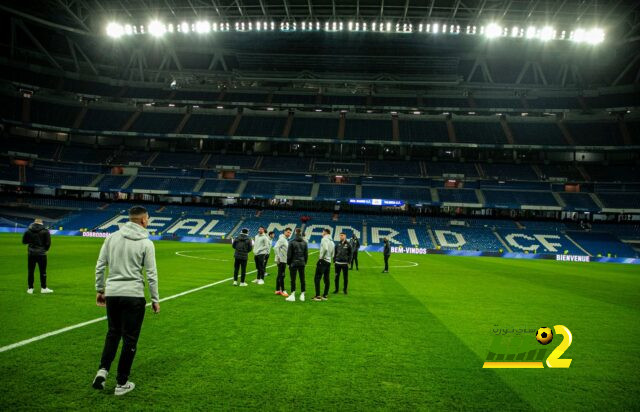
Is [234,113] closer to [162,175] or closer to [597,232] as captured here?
[162,175]

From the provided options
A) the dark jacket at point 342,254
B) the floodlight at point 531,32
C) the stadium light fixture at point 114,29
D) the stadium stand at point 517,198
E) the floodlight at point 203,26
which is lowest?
the dark jacket at point 342,254

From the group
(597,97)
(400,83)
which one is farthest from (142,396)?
(597,97)

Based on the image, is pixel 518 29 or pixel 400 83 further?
pixel 400 83

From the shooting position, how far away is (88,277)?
15805 millimetres

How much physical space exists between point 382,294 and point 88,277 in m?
11.7

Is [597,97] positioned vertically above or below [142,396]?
above

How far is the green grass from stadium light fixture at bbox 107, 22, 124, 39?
→ 43.1 metres

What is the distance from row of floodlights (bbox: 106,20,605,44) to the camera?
142 feet

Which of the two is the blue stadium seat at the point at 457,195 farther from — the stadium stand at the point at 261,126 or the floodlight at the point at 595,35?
the stadium stand at the point at 261,126

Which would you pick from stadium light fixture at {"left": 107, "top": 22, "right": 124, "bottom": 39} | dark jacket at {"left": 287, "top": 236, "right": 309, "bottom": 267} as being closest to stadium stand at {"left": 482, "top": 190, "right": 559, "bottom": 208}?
dark jacket at {"left": 287, "top": 236, "right": 309, "bottom": 267}

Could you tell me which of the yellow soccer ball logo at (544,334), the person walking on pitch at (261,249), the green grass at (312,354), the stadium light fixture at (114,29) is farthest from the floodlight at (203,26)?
the yellow soccer ball logo at (544,334)

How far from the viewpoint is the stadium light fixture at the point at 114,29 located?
155ft

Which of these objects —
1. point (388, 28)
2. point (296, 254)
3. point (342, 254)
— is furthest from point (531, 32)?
point (296, 254)

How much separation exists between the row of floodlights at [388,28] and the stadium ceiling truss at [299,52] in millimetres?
908
